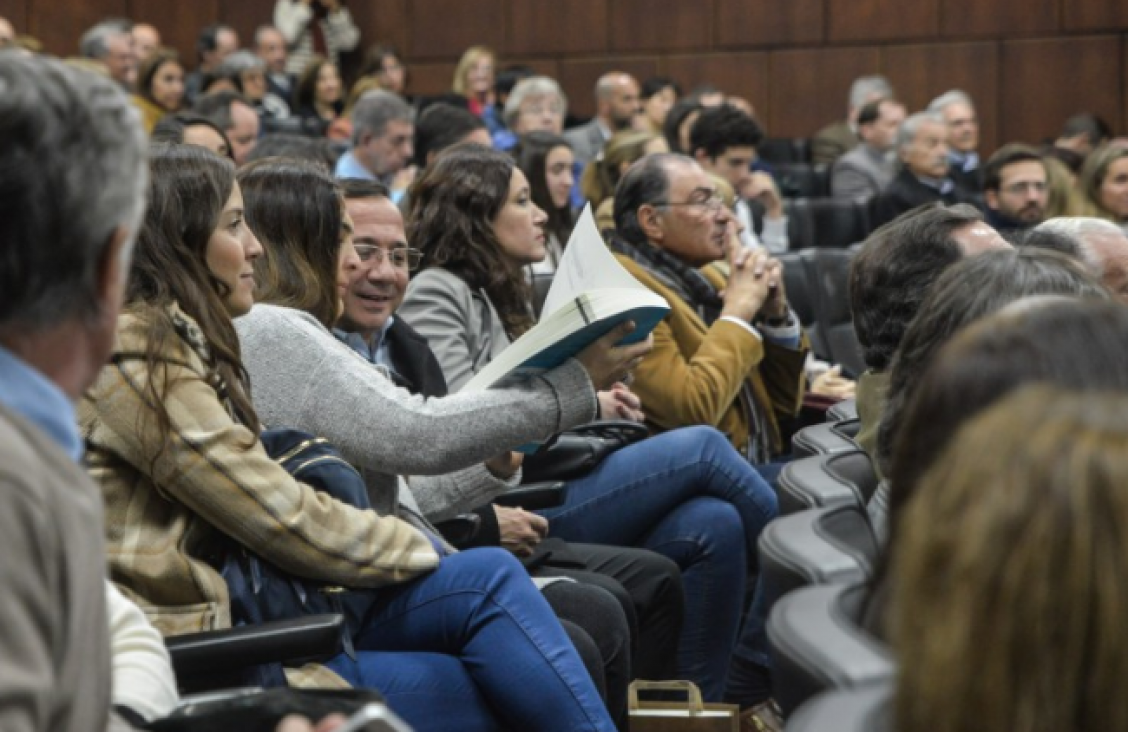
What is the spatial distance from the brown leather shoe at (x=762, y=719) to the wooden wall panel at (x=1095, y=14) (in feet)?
26.4

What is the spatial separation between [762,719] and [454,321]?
0.99 meters

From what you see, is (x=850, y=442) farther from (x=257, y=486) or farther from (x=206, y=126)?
(x=206, y=126)

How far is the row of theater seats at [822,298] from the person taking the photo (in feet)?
15.6

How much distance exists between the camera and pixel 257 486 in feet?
6.10

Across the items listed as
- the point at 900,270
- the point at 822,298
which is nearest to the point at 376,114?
the point at 822,298

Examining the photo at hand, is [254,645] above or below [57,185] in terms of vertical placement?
below

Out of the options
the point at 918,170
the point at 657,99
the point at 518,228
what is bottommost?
the point at 918,170

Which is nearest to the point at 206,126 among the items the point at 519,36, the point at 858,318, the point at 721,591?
the point at 721,591

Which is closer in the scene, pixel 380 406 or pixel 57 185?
pixel 57 185

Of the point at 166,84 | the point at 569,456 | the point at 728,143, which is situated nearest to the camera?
the point at 569,456

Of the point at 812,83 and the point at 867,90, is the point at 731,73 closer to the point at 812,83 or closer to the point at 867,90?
the point at 812,83

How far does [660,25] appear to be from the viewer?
10.8 metres

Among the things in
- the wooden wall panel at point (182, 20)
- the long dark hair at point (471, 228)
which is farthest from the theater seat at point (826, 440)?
the wooden wall panel at point (182, 20)

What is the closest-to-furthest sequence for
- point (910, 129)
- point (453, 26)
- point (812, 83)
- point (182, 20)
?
A: point (910, 129) < point (812, 83) < point (453, 26) < point (182, 20)
